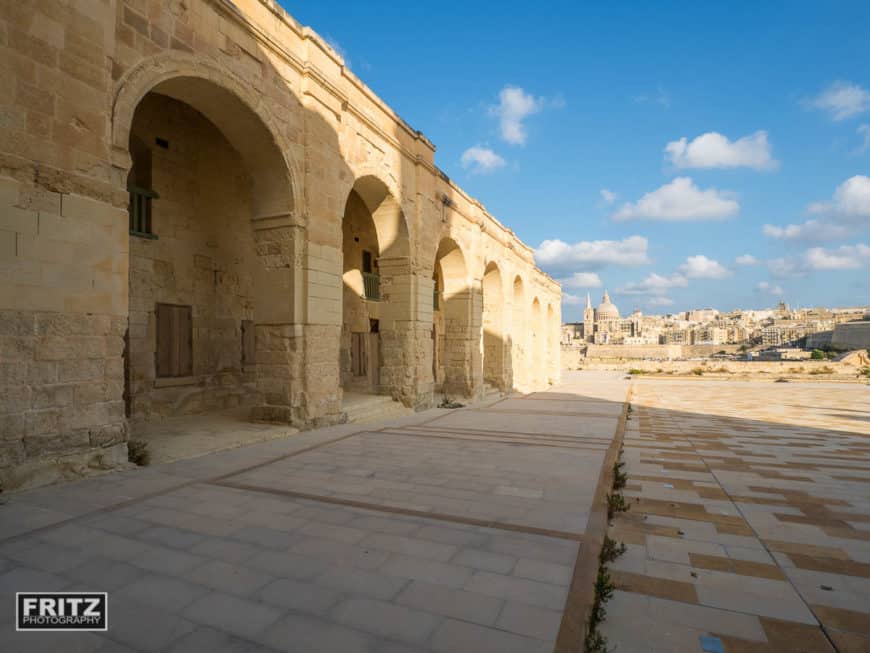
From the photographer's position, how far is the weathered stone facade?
13.4 feet

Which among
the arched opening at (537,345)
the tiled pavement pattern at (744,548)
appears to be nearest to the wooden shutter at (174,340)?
the tiled pavement pattern at (744,548)

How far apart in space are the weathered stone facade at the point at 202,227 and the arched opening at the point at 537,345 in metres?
8.44

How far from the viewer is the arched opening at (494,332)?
53.6 feet

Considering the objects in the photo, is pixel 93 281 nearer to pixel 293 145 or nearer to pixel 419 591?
pixel 293 145

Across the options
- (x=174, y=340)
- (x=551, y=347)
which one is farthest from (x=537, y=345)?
(x=174, y=340)

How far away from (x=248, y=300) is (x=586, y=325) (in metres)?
132

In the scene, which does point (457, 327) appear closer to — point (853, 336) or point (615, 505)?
point (615, 505)

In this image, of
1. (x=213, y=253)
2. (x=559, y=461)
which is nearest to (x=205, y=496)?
(x=559, y=461)

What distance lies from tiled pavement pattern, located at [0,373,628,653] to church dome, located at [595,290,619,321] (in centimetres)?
13309

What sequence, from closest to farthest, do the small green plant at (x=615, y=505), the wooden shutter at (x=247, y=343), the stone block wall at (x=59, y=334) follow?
the small green plant at (x=615, y=505)
the stone block wall at (x=59, y=334)
the wooden shutter at (x=247, y=343)

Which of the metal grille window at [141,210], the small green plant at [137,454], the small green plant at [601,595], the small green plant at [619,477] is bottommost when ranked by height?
the small green plant at [619,477]

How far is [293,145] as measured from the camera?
7152 millimetres

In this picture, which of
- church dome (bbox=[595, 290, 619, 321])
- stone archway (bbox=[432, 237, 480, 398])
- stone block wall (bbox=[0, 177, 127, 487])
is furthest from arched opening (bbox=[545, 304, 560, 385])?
church dome (bbox=[595, 290, 619, 321])

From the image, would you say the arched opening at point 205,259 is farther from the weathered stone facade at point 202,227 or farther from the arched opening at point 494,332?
the arched opening at point 494,332
